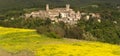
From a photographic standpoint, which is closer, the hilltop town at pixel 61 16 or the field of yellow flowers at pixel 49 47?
the field of yellow flowers at pixel 49 47

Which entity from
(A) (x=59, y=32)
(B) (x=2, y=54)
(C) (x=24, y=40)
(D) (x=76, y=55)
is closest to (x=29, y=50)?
(B) (x=2, y=54)

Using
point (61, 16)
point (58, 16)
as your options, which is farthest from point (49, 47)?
point (58, 16)

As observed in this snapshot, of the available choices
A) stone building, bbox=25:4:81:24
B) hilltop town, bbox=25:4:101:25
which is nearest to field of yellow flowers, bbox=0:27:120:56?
hilltop town, bbox=25:4:101:25

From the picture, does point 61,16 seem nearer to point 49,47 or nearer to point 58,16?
point 58,16

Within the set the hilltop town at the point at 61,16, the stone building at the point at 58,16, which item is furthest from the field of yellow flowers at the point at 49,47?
the stone building at the point at 58,16

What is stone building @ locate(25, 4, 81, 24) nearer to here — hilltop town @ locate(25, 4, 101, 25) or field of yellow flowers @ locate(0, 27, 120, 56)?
hilltop town @ locate(25, 4, 101, 25)

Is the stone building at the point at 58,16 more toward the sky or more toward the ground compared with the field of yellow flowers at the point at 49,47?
more toward the ground

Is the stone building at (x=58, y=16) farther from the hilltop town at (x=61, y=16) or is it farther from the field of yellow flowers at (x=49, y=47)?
the field of yellow flowers at (x=49, y=47)

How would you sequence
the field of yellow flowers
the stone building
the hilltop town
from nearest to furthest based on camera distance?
the field of yellow flowers, the hilltop town, the stone building
